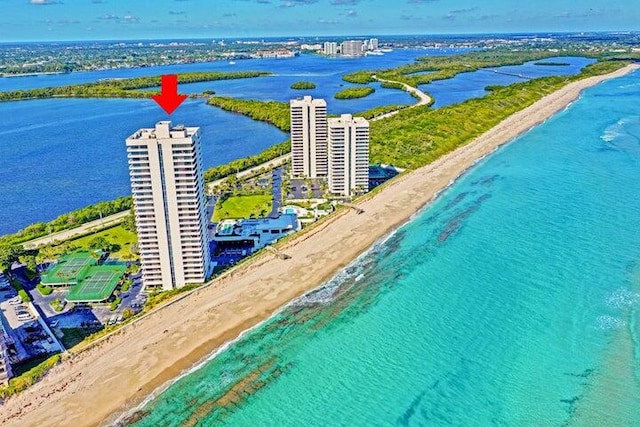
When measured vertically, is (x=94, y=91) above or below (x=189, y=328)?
above

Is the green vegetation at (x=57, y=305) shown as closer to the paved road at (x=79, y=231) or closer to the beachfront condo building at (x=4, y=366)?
the beachfront condo building at (x=4, y=366)

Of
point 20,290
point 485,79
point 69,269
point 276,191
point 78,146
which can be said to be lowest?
point 78,146

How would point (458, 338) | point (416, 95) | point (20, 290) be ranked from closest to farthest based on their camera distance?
point (458, 338) < point (20, 290) < point (416, 95)

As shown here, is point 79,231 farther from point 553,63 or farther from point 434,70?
point 553,63

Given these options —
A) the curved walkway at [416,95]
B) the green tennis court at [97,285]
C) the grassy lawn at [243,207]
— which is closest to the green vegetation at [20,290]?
the green tennis court at [97,285]

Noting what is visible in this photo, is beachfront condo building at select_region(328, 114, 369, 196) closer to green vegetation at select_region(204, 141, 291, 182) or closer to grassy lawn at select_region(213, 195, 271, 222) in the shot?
grassy lawn at select_region(213, 195, 271, 222)

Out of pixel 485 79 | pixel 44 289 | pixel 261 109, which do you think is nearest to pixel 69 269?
pixel 44 289

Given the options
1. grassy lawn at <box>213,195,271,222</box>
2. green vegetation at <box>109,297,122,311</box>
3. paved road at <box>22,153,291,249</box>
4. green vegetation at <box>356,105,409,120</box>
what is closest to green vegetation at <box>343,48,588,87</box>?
green vegetation at <box>356,105,409,120</box>
